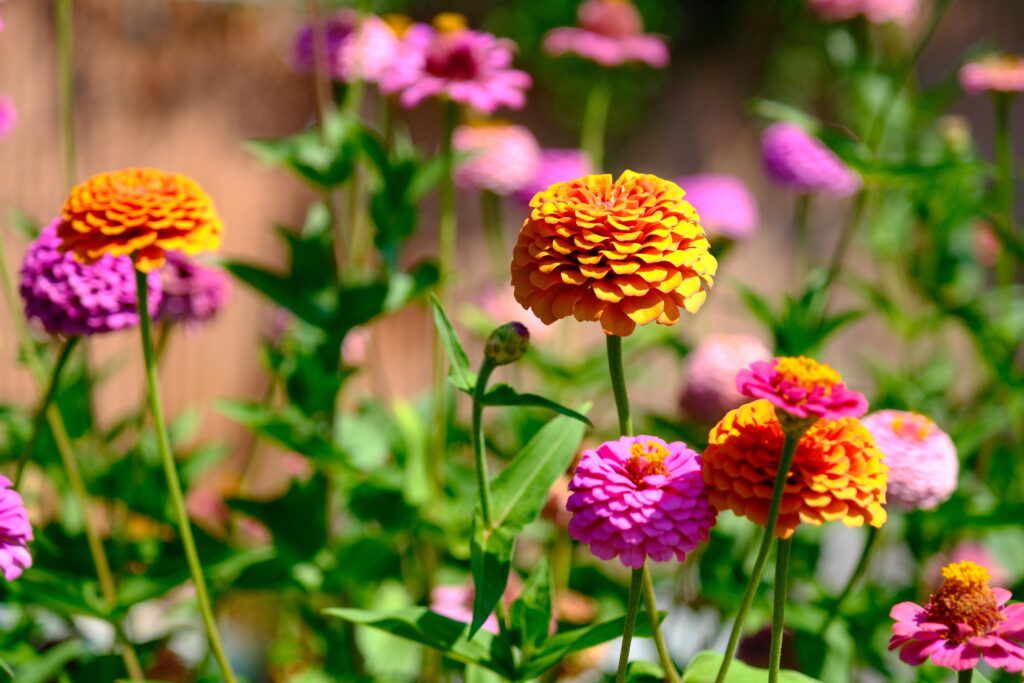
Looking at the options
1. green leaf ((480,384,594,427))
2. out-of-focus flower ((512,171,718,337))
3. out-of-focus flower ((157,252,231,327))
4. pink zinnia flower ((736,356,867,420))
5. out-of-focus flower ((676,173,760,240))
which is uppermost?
out-of-focus flower ((512,171,718,337))

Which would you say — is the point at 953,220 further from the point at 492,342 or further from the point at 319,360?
the point at 492,342

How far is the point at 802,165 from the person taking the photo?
1604 millimetres

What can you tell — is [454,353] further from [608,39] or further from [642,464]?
[608,39]

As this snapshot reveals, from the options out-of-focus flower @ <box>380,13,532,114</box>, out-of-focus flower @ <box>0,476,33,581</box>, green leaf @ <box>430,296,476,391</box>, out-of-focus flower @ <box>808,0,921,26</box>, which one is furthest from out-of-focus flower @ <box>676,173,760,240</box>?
out-of-focus flower @ <box>0,476,33,581</box>

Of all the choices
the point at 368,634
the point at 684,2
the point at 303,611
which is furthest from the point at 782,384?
the point at 684,2

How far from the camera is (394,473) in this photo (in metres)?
1.16

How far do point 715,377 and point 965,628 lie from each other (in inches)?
24.4

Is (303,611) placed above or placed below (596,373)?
below

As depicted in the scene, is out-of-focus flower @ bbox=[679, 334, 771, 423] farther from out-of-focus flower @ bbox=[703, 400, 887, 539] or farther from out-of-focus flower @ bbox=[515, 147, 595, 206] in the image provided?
out-of-focus flower @ bbox=[703, 400, 887, 539]

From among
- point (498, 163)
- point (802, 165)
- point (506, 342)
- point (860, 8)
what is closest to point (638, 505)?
point (506, 342)

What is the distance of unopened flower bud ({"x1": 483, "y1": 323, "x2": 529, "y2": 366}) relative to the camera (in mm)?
648

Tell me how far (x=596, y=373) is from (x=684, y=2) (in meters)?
A: 2.53

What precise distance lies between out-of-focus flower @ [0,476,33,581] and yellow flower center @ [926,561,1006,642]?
0.61 m

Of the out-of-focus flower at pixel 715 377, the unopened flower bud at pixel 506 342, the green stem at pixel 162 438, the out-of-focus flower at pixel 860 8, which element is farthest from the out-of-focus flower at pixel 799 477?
the out-of-focus flower at pixel 860 8
